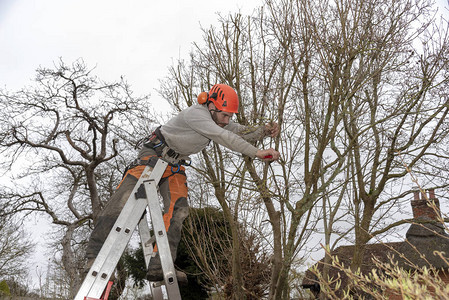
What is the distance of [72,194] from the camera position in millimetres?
22312

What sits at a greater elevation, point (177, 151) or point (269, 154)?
point (177, 151)

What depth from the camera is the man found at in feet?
11.8

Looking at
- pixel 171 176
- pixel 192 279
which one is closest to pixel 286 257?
pixel 171 176

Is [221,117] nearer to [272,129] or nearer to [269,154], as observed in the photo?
[272,129]

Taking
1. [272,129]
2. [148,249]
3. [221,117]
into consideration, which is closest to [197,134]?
[221,117]

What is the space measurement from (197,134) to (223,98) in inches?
17.2

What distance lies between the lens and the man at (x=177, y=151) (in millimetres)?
3603

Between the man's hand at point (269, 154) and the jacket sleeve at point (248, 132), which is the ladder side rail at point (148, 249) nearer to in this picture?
the man's hand at point (269, 154)

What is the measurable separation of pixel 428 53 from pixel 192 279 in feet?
32.0

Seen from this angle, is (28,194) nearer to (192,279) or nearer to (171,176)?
(192,279)

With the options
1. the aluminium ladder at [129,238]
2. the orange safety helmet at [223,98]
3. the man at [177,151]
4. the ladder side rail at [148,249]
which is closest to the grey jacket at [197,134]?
the man at [177,151]

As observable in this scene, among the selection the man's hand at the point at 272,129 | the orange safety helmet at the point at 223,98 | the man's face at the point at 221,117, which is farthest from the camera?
the man's hand at the point at 272,129

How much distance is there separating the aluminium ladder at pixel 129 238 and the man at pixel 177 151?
209 millimetres

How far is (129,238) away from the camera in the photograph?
321 centimetres
